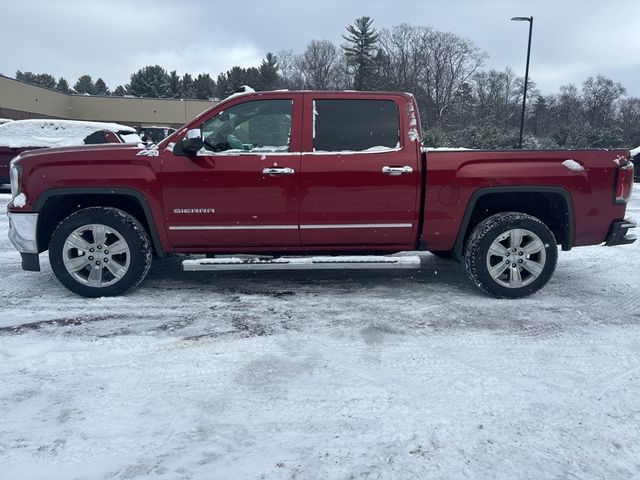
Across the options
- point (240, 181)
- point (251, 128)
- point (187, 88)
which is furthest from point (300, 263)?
point (187, 88)

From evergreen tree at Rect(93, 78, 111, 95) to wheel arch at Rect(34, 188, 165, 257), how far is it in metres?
95.6

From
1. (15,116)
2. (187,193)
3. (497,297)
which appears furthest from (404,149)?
(15,116)

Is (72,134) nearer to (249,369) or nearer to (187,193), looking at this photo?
(187,193)

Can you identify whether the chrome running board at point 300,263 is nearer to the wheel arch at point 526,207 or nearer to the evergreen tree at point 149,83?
the wheel arch at point 526,207

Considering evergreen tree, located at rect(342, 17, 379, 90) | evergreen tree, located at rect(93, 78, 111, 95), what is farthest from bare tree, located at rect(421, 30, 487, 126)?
evergreen tree, located at rect(93, 78, 111, 95)

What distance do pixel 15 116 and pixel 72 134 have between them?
100 ft

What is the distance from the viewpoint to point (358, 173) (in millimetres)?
4578

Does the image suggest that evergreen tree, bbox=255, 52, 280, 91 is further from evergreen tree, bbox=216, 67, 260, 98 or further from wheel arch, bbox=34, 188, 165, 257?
wheel arch, bbox=34, 188, 165, 257

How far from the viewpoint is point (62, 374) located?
10.5 ft

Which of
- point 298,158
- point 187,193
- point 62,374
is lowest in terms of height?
point 62,374

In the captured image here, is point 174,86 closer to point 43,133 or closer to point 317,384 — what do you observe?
point 43,133

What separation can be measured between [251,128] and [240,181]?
0.52 metres

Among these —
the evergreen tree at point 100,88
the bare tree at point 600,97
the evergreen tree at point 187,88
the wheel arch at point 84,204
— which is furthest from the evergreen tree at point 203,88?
the wheel arch at point 84,204

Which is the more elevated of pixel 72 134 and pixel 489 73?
pixel 489 73
